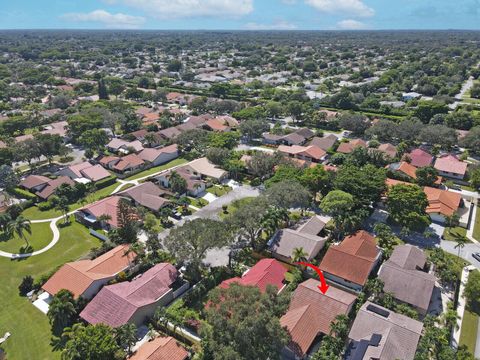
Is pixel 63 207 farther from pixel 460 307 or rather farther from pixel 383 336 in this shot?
pixel 460 307

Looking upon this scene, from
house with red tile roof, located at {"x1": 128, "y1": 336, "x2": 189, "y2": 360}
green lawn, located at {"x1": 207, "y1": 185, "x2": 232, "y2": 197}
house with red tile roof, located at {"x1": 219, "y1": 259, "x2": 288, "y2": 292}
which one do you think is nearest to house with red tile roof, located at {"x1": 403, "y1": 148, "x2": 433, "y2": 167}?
green lawn, located at {"x1": 207, "y1": 185, "x2": 232, "y2": 197}

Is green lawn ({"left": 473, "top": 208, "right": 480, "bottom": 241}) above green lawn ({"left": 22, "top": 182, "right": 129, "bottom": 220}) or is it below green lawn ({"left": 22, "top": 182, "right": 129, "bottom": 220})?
above

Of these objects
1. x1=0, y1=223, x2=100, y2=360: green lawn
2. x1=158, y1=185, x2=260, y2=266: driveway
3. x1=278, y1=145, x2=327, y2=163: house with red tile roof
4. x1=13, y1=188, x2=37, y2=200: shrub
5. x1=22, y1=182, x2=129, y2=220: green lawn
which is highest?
x1=278, y1=145, x2=327, y2=163: house with red tile roof

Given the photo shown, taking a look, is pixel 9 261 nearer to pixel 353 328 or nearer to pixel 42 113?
pixel 353 328

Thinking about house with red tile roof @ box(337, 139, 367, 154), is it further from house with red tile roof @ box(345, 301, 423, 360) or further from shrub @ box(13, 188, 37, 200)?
shrub @ box(13, 188, 37, 200)

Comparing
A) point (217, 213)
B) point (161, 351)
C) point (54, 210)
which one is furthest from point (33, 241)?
point (161, 351)

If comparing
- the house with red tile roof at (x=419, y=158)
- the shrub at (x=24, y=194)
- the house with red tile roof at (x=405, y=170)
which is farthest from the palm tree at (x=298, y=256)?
the shrub at (x=24, y=194)

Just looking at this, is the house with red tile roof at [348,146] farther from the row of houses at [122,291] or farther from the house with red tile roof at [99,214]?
the row of houses at [122,291]

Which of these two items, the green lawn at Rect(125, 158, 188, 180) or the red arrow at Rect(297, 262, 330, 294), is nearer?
the red arrow at Rect(297, 262, 330, 294)
